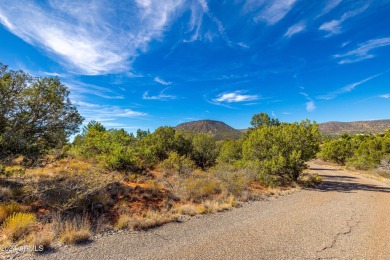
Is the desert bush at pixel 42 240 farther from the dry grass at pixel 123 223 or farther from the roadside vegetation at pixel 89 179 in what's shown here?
the dry grass at pixel 123 223

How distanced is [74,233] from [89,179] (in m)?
4.16

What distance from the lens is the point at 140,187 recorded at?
450 inches

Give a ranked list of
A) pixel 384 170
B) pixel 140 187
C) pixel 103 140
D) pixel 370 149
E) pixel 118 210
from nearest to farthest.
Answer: pixel 118 210 → pixel 140 187 → pixel 103 140 → pixel 384 170 → pixel 370 149

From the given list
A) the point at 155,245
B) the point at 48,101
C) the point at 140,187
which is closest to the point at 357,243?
the point at 155,245

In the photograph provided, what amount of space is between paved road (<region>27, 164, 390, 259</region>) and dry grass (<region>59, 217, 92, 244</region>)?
330mm

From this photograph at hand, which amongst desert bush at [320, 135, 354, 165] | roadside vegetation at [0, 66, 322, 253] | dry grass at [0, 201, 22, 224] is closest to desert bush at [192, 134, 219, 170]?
roadside vegetation at [0, 66, 322, 253]

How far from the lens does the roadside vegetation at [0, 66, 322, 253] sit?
20.2ft

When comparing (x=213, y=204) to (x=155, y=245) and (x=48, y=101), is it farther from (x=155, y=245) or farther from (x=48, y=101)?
(x=48, y=101)

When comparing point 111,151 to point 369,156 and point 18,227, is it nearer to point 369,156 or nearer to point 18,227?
point 18,227

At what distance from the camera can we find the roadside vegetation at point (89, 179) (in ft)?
20.2

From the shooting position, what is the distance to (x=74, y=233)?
5.16m

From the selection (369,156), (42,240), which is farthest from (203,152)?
(369,156)

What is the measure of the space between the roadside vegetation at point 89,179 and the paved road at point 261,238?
0.83 meters

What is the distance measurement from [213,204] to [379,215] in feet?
22.3
